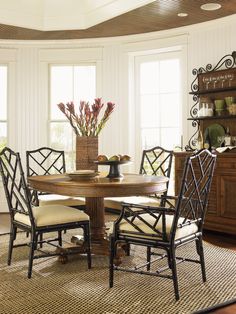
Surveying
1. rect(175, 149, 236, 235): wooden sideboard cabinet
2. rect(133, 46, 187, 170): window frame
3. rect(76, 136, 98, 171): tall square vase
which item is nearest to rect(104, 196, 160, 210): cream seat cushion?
rect(76, 136, 98, 171): tall square vase

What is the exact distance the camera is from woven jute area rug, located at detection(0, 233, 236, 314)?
2.61 meters

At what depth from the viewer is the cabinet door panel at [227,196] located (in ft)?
14.7

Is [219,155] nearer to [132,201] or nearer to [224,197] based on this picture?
[224,197]

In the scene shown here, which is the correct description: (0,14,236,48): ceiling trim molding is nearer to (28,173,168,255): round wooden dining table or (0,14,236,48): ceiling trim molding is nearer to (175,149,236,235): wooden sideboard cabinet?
(175,149,236,235): wooden sideboard cabinet

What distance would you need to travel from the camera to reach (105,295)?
2.81m

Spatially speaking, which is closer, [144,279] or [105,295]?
[105,295]

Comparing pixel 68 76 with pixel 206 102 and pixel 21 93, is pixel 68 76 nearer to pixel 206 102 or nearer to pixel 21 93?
pixel 21 93

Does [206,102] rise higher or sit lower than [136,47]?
lower

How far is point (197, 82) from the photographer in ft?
17.8

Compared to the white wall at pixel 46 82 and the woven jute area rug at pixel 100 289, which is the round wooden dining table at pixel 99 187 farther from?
the white wall at pixel 46 82

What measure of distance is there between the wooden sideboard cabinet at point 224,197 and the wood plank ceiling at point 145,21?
64.7 inches

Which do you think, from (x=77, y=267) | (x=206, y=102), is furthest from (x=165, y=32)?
(x=77, y=267)

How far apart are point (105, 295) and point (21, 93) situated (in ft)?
13.5

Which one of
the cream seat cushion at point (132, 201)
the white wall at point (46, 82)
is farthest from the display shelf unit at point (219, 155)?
the white wall at point (46, 82)
